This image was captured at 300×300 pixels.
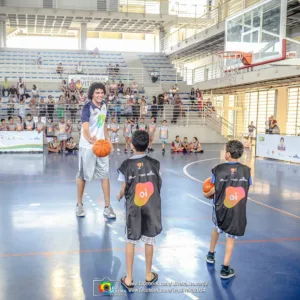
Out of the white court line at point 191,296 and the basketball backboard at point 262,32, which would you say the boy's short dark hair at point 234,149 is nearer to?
the white court line at point 191,296

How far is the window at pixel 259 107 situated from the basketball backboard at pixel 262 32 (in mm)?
12047

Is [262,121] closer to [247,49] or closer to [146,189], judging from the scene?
[247,49]

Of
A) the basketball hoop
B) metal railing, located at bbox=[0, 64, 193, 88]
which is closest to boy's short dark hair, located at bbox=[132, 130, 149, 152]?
the basketball hoop

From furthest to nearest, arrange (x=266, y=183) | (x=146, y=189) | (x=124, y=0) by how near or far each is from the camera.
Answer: (x=124, y=0) < (x=266, y=183) < (x=146, y=189)

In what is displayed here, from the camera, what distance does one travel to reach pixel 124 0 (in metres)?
31.5

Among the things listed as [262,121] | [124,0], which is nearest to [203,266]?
[262,121]

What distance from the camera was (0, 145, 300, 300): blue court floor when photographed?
3807 mm

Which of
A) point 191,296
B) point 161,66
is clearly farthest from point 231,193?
point 161,66

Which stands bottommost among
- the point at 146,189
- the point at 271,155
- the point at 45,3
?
the point at 271,155

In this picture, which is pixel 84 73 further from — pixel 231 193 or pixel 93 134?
pixel 231 193

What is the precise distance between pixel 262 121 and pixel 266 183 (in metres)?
17.4

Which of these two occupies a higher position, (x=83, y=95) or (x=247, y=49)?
(x=247, y=49)

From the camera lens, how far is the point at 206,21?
91.9 ft

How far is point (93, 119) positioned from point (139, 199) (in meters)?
2.50
